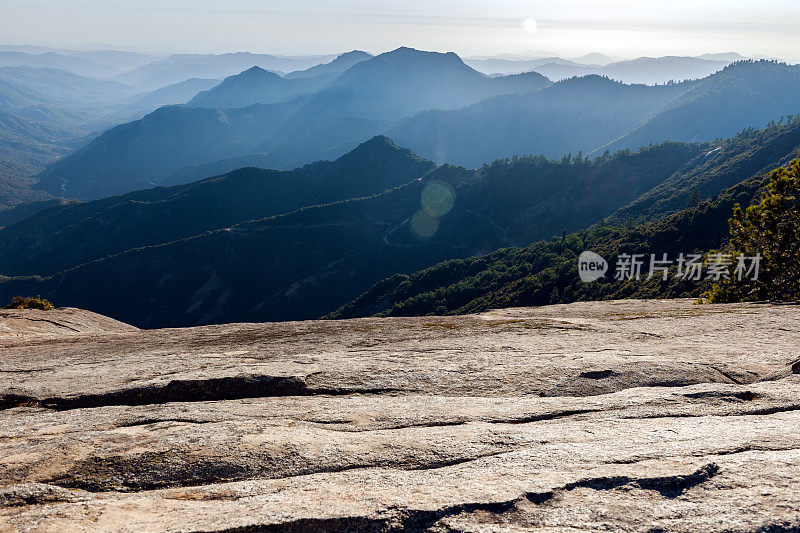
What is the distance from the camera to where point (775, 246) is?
40.5 meters

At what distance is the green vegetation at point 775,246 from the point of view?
39.4m

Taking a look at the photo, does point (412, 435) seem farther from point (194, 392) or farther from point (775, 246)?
point (775, 246)

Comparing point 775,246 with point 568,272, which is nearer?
point 775,246

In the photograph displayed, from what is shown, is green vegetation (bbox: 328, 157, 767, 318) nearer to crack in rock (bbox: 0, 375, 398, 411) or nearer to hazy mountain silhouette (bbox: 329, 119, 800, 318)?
hazy mountain silhouette (bbox: 329, 119, 800, 318)

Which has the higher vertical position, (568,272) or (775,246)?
(775,246)

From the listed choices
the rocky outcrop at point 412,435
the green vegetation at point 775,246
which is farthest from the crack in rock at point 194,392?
the green vegetation at point 775,246

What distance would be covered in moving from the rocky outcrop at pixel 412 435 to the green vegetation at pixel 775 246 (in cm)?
2239

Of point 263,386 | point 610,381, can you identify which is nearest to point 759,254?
point 610,381

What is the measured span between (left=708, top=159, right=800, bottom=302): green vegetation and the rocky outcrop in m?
22.4

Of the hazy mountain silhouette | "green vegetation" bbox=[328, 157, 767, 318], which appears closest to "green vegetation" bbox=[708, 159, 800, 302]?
"green vegetation" bbox=[328, 157, 767, 318]

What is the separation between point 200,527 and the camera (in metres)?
7.68

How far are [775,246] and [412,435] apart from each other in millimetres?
46443

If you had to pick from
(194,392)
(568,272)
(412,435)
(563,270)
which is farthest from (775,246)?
(563,270)

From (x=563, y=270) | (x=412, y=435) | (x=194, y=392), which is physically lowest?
(x=194, y=392)
